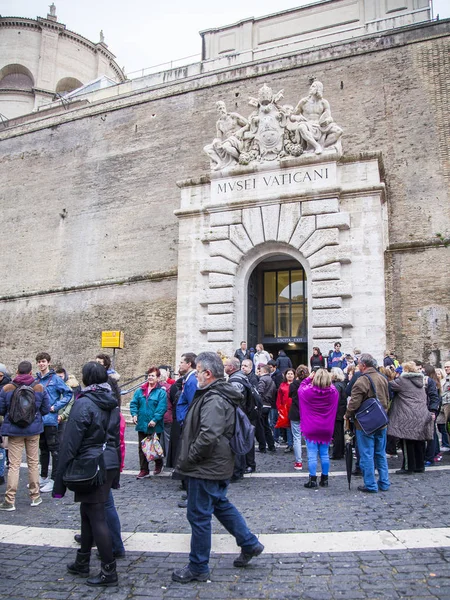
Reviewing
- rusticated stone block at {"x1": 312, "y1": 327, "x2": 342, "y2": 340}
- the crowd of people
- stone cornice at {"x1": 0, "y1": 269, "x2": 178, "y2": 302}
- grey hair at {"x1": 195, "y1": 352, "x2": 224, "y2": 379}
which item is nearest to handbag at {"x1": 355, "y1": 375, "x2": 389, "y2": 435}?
the crowd of people

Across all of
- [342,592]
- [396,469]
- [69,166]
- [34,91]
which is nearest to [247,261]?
[396,469]

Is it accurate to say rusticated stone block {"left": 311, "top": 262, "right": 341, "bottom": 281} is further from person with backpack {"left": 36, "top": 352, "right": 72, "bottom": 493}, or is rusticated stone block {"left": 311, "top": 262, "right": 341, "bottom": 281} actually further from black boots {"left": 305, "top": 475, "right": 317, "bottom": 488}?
person with backpack {"left": 36, "top": 352, "right": 72, "bottom": 493}

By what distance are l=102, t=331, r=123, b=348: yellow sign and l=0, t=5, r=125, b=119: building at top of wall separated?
19.5 meters

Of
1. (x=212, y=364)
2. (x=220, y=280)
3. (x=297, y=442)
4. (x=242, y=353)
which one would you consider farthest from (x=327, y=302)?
(x=212, y=364)

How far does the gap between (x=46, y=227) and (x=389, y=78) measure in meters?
14.5

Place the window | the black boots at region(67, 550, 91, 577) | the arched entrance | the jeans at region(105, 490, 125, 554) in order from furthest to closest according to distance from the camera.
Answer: the window → the arched entrance → the jeans at region(105, 490, 125, 554) → the black boots at region(67, 550, 91, 577)

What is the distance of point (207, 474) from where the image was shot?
3.75 m

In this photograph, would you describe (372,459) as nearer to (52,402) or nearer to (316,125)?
(52,402)

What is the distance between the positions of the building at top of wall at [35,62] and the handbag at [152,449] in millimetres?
29037

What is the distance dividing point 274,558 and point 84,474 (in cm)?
164

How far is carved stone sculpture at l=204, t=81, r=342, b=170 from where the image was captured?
13.2 metres

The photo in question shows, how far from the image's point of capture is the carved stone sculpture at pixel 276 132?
13203 mm

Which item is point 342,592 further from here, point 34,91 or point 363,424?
point 34,91

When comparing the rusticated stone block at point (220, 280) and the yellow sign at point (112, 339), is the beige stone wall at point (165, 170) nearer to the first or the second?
the yellow sign at point (112, 339)
